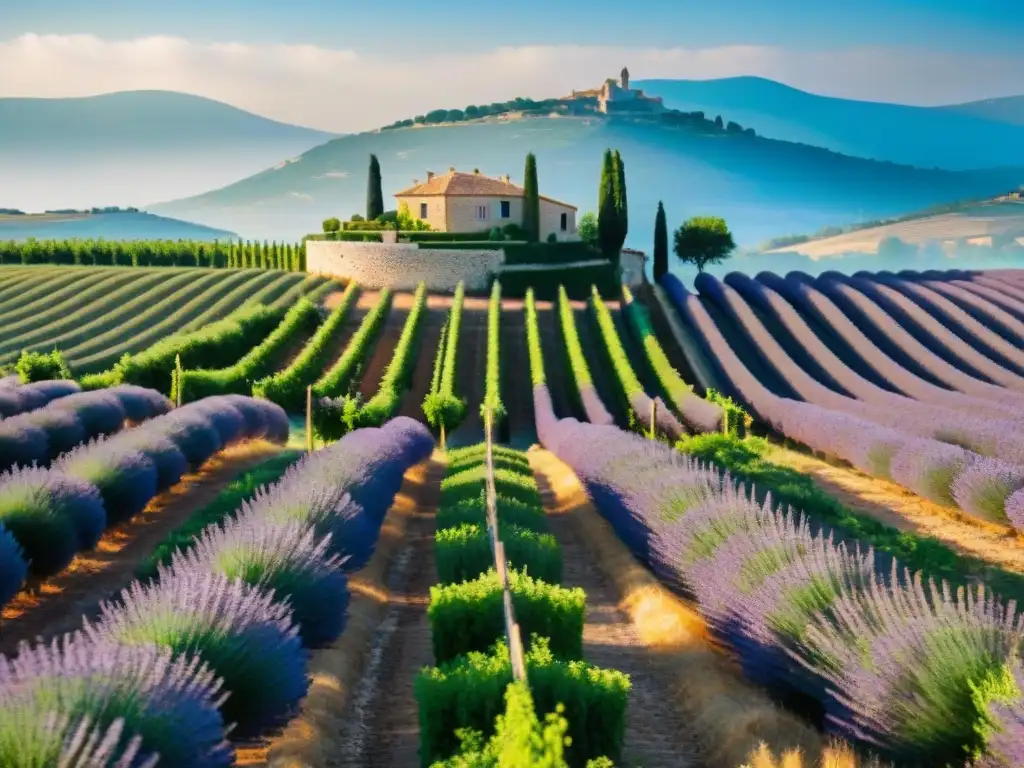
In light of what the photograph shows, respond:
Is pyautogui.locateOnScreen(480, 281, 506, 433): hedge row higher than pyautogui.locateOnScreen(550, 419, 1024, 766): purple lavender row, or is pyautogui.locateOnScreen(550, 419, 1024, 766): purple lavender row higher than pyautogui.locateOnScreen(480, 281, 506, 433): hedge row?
pyautogui.locateOnScreen(550, 419, 1024, 766): purple lavender row

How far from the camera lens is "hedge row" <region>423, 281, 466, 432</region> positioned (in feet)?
115

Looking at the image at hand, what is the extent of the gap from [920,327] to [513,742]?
47.5 metres

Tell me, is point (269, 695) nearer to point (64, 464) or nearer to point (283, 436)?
point (64, 464)

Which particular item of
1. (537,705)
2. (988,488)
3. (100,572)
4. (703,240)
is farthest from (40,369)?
(703,240)

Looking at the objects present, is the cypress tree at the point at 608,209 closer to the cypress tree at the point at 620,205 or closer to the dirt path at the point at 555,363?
the cypress tree at the point at 620,205

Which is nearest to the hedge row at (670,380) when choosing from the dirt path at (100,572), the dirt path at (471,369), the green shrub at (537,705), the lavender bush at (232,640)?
the dirt path at (471,369)

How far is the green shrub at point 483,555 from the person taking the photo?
11.0 meters

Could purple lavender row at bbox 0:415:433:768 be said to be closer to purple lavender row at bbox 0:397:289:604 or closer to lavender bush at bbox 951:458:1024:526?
purple lavender row at bbox 0:397:289:604

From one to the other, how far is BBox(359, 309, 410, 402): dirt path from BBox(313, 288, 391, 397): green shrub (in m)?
0.36

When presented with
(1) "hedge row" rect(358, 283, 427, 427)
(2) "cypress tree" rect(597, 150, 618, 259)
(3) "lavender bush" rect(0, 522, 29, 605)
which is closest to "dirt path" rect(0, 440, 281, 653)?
(3) "lavender bush" rect(0, 522, 29, 605)

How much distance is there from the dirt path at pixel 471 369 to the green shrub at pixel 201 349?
8.60 meters

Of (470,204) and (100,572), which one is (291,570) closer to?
(100,572)

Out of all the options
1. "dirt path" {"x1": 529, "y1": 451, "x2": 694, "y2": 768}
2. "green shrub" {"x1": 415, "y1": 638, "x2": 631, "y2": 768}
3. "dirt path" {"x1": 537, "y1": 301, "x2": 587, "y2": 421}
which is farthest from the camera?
"dirt path" {"x1": 537, "y1": 301, "x2": 587, "y2": 421}

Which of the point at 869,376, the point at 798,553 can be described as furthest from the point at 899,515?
the point at 869,376
